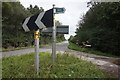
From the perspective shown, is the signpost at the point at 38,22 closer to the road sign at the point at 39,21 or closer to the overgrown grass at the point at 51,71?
the road sign at the point at 39,21

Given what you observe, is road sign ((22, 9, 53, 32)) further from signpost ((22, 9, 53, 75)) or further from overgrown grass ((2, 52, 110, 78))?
overgrown grass ((2, 52, 110, 78))

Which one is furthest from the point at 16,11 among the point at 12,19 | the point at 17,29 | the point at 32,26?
the point at 32,26

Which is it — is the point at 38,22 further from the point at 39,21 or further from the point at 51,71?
the point at 51,71

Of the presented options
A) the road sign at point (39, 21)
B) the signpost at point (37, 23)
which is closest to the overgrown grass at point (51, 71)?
the signpost at point (37, 23)

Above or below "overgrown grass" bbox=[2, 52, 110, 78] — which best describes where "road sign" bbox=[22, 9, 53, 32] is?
above

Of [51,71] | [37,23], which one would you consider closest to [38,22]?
[37,23]

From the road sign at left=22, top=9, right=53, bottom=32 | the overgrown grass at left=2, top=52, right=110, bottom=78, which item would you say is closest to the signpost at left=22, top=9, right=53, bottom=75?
the road sign at left=22, top=9, right=53, bottom=32

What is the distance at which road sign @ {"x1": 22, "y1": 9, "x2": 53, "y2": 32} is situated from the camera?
187cm

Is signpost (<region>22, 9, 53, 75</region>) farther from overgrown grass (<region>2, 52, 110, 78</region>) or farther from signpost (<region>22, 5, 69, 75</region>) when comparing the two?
overgrown grass (<region>2, 52, 110, 78</region>)

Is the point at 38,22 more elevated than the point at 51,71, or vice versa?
the point at 38,22

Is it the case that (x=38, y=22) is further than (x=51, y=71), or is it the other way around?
(x=51, y=71)

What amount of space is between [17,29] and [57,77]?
1339 cm

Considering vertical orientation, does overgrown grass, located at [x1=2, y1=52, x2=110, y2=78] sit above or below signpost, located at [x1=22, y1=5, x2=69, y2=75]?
below

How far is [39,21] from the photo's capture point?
187 centimetres
